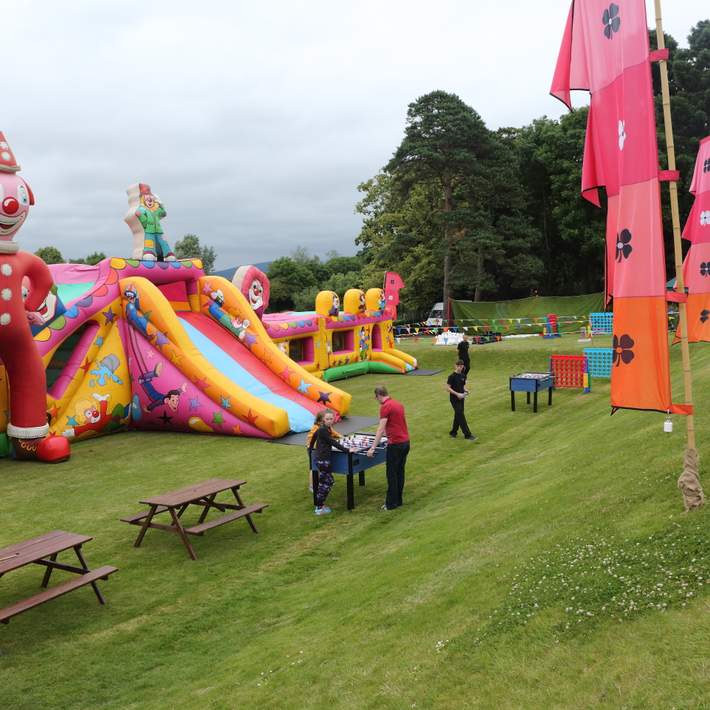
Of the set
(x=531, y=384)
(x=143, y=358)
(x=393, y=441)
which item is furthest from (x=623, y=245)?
(x=143, y=358)

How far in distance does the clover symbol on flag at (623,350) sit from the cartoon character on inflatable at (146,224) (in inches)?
478

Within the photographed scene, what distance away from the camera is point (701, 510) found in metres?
5.00

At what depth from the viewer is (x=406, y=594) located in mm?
5461

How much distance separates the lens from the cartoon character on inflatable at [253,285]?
17500 mm

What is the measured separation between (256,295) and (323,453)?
972cm

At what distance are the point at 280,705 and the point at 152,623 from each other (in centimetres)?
234

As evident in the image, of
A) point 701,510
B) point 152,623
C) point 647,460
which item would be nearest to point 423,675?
point 701,510

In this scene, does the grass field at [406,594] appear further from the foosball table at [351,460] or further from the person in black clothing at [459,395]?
the person in black clothing at [459,395]

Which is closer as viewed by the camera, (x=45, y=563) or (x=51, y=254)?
(x=45, y=563)

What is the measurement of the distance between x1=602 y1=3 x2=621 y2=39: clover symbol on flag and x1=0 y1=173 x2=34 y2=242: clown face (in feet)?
31.0

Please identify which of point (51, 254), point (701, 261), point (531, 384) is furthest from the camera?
point (51, 254)

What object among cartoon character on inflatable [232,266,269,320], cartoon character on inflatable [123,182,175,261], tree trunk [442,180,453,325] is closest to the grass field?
cartoon character on inflatable [123,182,175,261]

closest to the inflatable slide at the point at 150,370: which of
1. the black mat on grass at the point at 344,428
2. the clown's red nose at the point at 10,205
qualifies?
the black mat on grass at the point at 344,428

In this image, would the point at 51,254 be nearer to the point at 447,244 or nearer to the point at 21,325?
the point at 447,244
